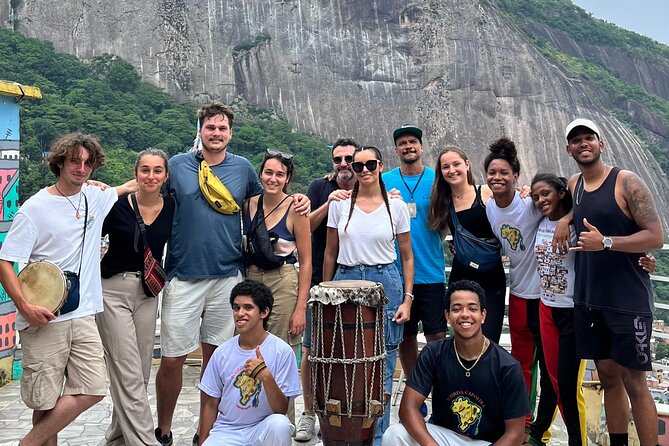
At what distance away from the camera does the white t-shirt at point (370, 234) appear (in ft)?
12.4

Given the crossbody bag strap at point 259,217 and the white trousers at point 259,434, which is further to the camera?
the crossbody bag strap at point 259,217

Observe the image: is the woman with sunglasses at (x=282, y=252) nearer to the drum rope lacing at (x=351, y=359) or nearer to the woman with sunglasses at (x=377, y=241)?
the woman with sunglasses at (x=377, y=241)

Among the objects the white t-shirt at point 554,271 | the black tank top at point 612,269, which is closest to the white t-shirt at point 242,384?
the white t-shirt at point 554,271

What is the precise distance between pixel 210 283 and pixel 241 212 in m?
0.46

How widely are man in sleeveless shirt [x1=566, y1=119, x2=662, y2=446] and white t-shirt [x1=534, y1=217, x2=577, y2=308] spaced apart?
0.13 meters

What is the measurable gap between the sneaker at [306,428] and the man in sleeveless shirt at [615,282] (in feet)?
5.54

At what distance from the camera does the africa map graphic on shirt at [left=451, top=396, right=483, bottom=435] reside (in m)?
3.26

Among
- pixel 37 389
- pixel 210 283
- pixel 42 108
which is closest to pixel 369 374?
pixel 210 283

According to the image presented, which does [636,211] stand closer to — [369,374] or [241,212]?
[369,374]

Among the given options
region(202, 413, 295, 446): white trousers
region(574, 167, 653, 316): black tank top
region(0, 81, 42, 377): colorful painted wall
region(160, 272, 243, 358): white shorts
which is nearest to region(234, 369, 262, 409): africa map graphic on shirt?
region(202, 413, 295, 446): white trousers

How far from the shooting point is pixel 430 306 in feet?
13.5

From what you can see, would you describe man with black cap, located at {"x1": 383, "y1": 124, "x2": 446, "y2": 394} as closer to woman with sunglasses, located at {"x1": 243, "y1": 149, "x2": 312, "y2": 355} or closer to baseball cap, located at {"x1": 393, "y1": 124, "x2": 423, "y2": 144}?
baseball cap, located at {"x1": 393, "y1": 124, "x2": 423, "y2": 144}

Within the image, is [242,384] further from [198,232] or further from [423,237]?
[423,237]

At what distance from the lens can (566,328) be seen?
151 inches
